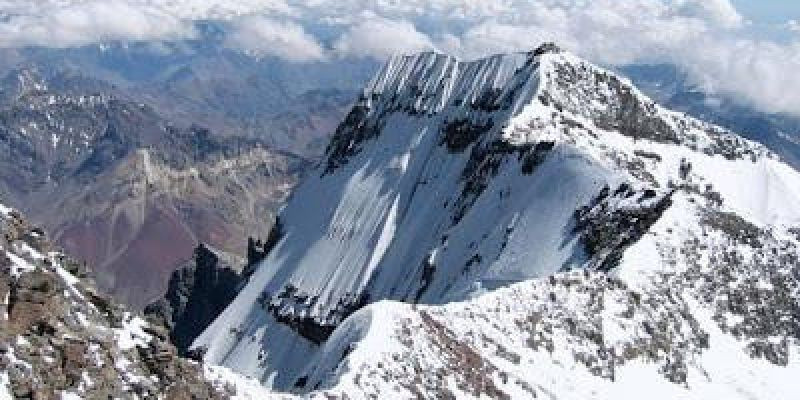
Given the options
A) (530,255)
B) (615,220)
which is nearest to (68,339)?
(615,220)

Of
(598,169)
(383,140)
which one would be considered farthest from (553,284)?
(383,140)

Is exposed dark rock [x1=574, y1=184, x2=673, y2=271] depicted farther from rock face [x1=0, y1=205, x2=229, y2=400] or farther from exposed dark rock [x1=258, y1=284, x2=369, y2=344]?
rock face [x1=0, y1=205, x2=229, y2=400]

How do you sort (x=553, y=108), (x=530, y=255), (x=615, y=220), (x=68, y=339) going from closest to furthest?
(x=68, y=339)
(x=615, y=220)
(x=530, y=255)
(x=553, y=108)

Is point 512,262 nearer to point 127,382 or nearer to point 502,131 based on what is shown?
point 502,131

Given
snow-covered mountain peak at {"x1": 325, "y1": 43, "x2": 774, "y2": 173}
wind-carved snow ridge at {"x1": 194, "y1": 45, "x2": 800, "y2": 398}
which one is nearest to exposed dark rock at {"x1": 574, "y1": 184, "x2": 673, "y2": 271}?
wind-carved snow ridge at {"x1": 194, "y1": 45, "x2": 800, "y2": 398}

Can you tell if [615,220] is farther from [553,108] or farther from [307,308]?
[307,308]

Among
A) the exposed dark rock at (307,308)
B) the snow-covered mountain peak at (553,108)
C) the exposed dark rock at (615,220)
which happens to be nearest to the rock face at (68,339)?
the exposed dark rock at (615,220)

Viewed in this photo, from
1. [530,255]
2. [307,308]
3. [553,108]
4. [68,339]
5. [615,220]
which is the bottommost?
[307,308]
